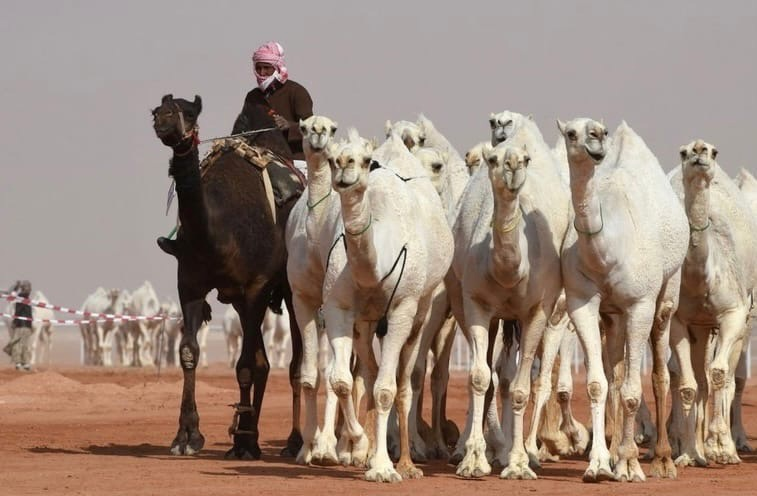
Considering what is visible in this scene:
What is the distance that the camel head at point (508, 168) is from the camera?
477 inches

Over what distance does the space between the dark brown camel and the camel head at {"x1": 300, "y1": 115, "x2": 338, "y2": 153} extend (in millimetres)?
1710

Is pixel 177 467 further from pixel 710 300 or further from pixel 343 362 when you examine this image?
pixel 710 300

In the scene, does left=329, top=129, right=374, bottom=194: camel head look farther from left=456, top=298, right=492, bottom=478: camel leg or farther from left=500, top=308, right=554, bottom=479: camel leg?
left=500, top=308, right=554, bottom=479: camel leg

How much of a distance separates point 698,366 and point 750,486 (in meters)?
3.37

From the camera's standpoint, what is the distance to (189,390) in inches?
584

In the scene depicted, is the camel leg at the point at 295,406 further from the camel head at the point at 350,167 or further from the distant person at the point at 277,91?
the camel head at the point at 350,167

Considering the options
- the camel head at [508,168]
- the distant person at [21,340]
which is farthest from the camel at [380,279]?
the distant person at [21,340]

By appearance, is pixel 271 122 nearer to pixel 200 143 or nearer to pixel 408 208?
pixel 200 143

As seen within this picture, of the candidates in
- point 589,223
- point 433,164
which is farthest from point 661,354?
point 433,164

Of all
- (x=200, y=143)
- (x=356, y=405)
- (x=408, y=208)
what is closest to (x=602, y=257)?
(x=408, y=208)

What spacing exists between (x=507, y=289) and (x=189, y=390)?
3474 millimetres

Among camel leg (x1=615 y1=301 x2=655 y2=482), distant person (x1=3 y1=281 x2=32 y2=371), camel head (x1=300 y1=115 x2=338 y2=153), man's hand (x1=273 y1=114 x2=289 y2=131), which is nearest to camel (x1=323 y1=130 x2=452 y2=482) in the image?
camel head (x1=300 y1=115 x2=338 y2=153)

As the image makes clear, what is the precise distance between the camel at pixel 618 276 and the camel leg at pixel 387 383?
1242mm

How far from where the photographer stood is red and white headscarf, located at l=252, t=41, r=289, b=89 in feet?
53.3
